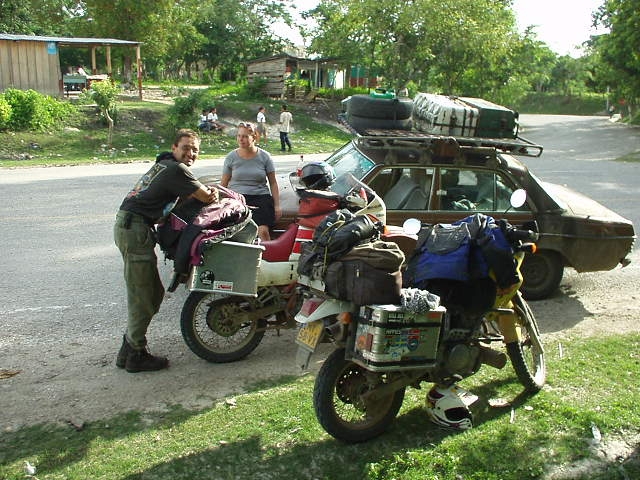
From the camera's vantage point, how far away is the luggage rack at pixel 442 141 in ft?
21.4

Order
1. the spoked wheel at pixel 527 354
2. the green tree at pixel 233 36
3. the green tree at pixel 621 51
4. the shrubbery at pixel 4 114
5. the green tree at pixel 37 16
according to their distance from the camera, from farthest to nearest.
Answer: the green tree at pixel 233 36 → the green tree at pixel 37 16 → the green tree at pixel 621 51 → the shrubbery at pixel 4 114 → the spoked wheel at pixel 527 354

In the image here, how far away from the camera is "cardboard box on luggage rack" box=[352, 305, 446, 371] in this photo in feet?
11.9

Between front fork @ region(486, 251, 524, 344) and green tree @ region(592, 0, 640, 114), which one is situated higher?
green tree @ region(592, 0, 640, 114)

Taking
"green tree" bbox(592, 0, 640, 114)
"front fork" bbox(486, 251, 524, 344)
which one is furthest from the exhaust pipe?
"green tree" bbox(592, 0, 640, 114)

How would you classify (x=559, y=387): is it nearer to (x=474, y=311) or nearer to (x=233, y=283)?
(x=474, y=311)

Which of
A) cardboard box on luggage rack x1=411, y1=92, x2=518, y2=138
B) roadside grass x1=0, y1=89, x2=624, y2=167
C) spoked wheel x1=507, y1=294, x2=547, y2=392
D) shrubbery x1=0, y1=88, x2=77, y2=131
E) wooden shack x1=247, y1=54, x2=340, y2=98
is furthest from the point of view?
wooden shack x1=247, y1=54, x2=340, y2=98

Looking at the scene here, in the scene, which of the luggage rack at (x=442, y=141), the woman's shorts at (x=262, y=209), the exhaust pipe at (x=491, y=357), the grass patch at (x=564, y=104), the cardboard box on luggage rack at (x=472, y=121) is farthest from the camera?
the grass patch at (x=564, y=104)

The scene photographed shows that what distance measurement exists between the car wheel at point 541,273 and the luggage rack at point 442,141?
1.13 meters

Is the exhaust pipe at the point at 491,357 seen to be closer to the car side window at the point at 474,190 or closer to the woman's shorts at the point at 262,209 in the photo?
the car side window at the point at 474,190

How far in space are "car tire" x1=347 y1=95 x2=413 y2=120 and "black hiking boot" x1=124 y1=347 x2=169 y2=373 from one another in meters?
3.81

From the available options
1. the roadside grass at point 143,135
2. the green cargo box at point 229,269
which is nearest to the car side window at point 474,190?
the green cargo box at point 229,269

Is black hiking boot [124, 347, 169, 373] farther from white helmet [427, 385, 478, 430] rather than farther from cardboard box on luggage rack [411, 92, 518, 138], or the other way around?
cardboard box on luggage rack [411, 92, 518, 138]

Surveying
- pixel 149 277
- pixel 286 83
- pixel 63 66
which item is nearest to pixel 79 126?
pixel 286 83

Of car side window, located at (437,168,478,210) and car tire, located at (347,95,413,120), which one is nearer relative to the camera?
car side window, located at (437,168,478,210)
